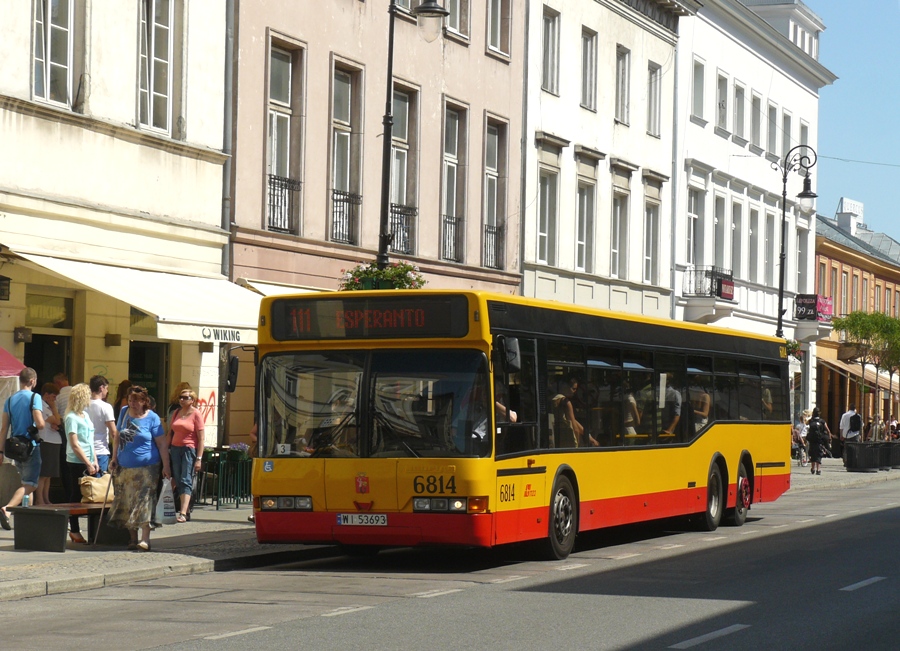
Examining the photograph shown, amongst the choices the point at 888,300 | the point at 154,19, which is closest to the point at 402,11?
the point at 154,19

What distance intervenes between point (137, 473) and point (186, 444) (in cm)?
434

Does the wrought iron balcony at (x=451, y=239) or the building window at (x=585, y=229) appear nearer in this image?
the wrought iron balcony at (x=451, y=239)

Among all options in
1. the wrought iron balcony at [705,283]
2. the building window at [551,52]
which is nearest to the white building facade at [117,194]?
the building window at [551,52]

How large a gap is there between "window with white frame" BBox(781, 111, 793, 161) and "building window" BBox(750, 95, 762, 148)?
2.79 m

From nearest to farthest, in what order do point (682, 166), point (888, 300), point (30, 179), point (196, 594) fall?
point (196, 594), point (30, 179), point (682, 166), point (888, 300)

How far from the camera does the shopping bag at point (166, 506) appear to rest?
18.1 metres

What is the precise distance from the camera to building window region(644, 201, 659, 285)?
1688 inches

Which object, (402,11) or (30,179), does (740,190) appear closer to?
(402,11)

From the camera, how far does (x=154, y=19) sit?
23422 mm

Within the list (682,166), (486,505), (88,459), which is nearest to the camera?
(486,505)

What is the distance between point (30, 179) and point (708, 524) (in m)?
10.1

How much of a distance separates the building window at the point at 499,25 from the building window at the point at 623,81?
22.1ft

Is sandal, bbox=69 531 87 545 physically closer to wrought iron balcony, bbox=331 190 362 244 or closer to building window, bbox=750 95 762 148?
wrought iron balcony, bbox=331 190 362 244

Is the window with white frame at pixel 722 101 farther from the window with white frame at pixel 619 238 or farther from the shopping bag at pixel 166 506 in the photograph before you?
the shopping bag at pixel 166 506
